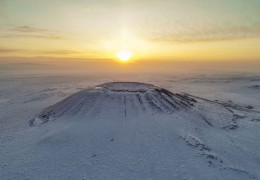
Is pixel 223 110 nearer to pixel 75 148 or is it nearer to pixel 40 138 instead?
pixel 75 148

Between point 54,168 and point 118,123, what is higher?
point 118,123

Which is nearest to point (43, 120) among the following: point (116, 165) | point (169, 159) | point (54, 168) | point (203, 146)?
point (54, 168)

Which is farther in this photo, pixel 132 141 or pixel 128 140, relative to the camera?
pixel 128 140

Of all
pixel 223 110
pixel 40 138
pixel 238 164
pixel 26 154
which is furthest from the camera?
pixel 223 110

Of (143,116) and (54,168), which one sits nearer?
(54,168)

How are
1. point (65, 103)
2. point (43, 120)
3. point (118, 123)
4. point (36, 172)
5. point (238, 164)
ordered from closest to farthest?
point (36, 172)
point (238, 164)
point (118, 123)
point (43, 120)
point (65, 103)
